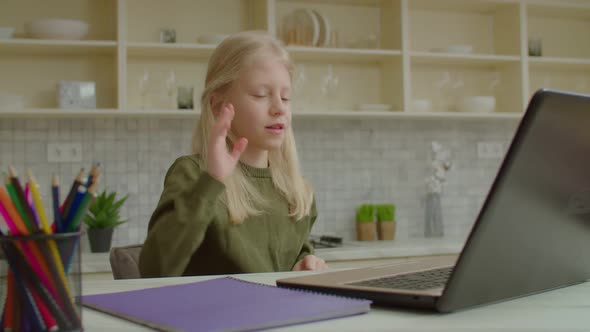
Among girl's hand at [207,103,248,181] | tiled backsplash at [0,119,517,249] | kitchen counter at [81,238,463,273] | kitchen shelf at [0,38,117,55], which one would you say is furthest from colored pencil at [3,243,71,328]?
tiled backsplash at [0,119,517,249]

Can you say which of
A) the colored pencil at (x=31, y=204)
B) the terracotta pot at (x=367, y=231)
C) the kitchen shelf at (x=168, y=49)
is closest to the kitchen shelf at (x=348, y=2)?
the kitchen shelf at (x=168, y=49)

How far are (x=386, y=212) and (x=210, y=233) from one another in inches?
76.0

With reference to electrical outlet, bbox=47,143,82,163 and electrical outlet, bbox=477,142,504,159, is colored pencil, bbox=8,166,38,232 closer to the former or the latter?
electrical outlet, bbox=47,143,82,163

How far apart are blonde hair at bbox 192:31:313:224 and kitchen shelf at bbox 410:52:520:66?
1.72 metres

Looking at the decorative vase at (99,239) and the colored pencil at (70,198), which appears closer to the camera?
the colored pencil at (70,198)

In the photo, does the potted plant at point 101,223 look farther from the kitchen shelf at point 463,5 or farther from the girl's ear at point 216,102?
the kitchen shelf at point 463,5

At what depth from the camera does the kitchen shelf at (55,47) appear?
2915mm

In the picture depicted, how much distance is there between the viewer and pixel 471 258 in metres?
0.71

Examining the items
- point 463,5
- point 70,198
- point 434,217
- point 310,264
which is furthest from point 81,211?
point 463,5

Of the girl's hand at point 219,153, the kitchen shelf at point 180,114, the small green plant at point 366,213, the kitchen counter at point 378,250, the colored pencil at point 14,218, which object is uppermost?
the kitchen shelf at point 180,114

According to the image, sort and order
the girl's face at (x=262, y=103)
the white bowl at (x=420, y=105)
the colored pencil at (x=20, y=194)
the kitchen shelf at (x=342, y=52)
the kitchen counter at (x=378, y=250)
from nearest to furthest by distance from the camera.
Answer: the colored pencil at (x=20, y=194) → the girl's face at (x=262, y=103) → the kitchen counter at (x=378, y=250) → the kitchen shelf at (x=342, y=52) → the white bowl at (x=420, y=105)

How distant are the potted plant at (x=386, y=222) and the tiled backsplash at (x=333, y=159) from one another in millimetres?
181

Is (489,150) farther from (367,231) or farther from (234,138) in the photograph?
(234,138)

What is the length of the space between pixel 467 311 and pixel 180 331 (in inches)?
13.1
